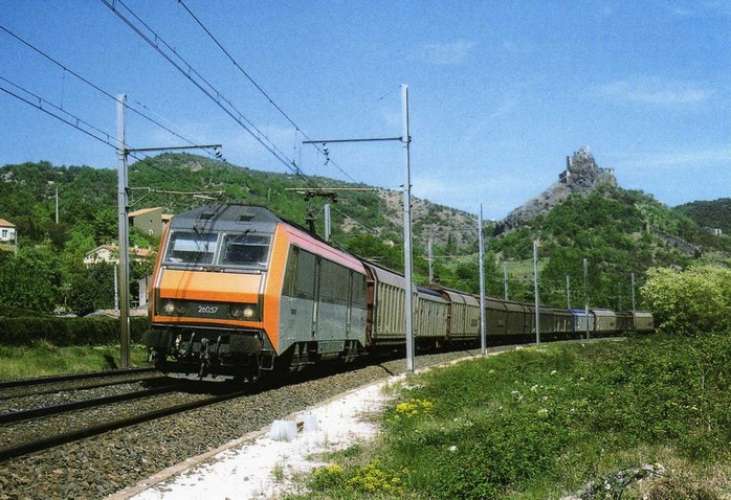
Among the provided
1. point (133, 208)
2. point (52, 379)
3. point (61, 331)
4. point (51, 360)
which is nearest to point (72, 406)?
point (52, 379)

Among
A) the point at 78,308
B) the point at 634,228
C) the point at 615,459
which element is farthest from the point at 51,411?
the point at 634,228

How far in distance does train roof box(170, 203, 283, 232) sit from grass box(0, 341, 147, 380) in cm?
862

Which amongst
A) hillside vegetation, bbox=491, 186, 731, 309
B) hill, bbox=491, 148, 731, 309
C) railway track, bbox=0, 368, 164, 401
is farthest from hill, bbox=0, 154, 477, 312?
hillside vegetation, bbox=491, 186, 731, 309

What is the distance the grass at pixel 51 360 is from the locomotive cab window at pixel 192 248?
8.46 meters

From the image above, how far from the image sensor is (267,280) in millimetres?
14938

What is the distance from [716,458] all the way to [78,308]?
292 feet

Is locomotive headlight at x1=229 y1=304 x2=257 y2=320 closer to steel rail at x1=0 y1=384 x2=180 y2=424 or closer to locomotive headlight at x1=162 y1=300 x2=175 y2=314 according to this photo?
locomotive headlight at x1=162 y1=300 x2=175 y2=314

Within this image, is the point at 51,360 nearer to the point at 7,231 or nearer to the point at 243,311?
the point at 243,311

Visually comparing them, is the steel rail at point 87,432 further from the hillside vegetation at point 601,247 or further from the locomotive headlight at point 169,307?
the hillside vegetation at point 601,247

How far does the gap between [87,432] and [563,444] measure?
5.81 metres

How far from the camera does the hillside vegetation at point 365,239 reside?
77.8 meters

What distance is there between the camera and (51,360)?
24375 millimetres

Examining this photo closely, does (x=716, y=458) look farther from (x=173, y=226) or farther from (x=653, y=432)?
(x=173, y=226)

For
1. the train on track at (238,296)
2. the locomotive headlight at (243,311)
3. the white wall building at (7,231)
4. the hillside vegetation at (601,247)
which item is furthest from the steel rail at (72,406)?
the white wall building at (7,231)
